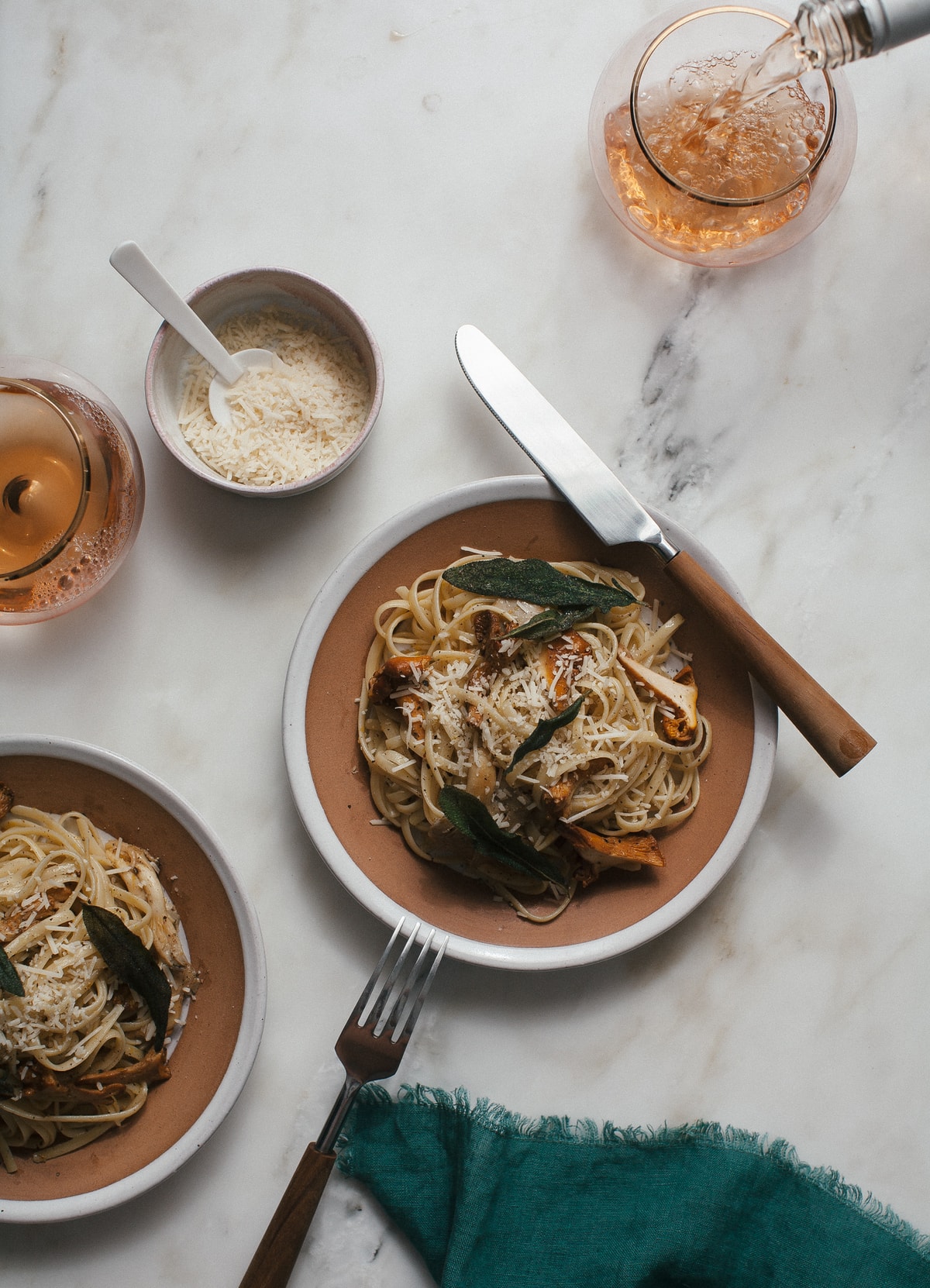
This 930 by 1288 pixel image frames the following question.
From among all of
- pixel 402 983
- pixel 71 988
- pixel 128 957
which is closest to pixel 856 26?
pixel 402 983

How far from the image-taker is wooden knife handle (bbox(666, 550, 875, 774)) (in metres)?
2.17

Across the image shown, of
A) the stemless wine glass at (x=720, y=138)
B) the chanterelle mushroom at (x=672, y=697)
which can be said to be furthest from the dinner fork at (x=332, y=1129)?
the stemless wine glass at (x=720, y=138)

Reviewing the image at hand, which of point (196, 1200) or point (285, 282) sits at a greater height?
point (285, 282)

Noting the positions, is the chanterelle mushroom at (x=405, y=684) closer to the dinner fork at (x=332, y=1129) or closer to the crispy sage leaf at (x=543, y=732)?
the crispy sage leaf at (x=543, y=732)

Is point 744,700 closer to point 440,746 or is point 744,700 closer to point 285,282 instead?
point 440,746

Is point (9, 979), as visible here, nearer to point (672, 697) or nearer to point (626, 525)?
point (672, 697)

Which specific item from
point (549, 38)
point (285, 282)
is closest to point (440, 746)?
point (285, 282)

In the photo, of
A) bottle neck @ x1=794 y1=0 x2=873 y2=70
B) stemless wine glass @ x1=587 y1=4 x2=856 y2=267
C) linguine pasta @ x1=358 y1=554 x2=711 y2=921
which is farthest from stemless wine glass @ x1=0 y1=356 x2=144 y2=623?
bottle neck @ x1=794 y1=0 x2=873 y2=70

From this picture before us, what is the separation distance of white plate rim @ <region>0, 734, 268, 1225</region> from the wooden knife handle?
1.34 metres

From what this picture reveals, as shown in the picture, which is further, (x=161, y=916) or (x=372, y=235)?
(x=372, y=235)

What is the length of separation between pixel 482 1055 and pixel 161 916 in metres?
0.93

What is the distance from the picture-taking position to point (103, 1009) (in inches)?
86.0

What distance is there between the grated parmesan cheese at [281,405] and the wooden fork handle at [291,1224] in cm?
171

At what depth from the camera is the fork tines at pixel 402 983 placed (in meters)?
2.15
